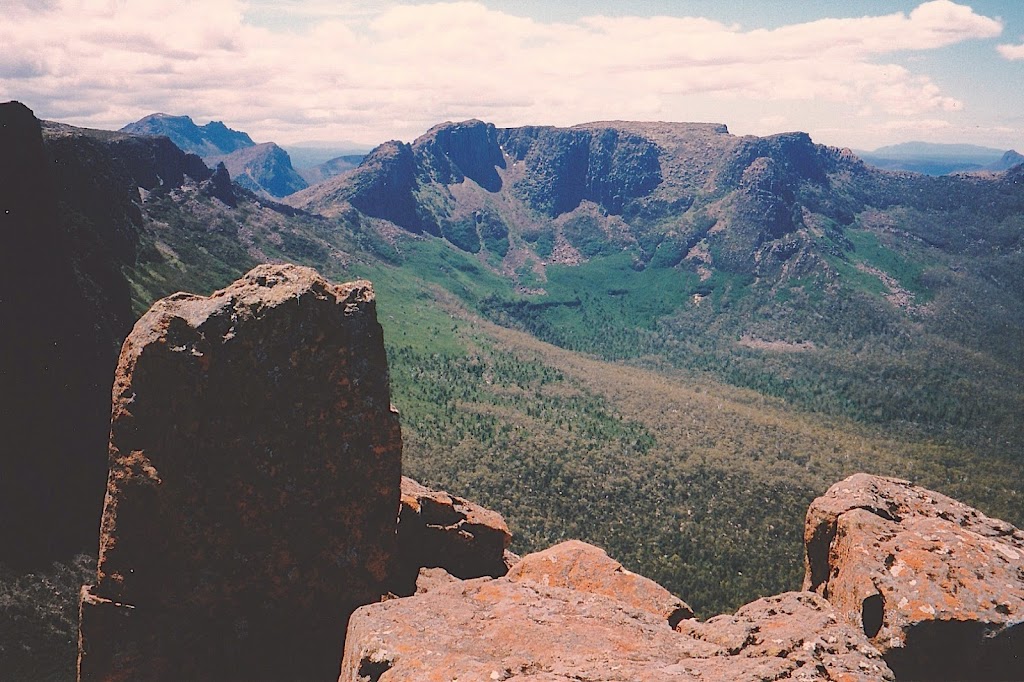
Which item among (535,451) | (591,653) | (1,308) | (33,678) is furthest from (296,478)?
(535,451)

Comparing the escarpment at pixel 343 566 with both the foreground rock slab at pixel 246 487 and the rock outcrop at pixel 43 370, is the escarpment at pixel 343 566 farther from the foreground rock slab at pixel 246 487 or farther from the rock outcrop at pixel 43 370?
the rock outcrop at pixel 43 370

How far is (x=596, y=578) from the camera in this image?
2445 centimetres

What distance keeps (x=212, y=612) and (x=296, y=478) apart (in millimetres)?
5067

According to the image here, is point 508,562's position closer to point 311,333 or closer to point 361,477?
point 361,477

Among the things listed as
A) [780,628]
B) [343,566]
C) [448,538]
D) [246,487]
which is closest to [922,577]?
[780,628]

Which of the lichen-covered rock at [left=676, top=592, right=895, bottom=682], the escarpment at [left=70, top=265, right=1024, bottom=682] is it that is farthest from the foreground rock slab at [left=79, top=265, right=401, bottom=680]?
the lichen-covered rock at [left=676, top=592, right=895, bottom=682]

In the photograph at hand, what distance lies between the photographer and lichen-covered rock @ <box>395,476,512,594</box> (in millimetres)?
28500

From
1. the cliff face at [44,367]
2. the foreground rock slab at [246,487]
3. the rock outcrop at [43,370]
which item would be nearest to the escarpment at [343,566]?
the foreground rock slab at [246,487]

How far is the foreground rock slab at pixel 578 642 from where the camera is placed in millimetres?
13367

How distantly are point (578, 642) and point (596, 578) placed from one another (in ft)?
31.5

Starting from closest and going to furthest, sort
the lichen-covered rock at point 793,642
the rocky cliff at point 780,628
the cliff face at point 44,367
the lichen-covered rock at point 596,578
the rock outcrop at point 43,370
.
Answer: the lichen-covered rock at point 793,642
the rocky cliff at point 780,628
the lichen-covered rock at point 596,578
the rock outcrop at point 43,370
the cliff face at point 44,367

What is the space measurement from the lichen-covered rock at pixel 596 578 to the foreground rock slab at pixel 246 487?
631 cm

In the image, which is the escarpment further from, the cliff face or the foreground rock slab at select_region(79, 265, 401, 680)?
the cliff face

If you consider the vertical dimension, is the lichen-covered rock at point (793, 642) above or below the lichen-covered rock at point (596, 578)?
above
